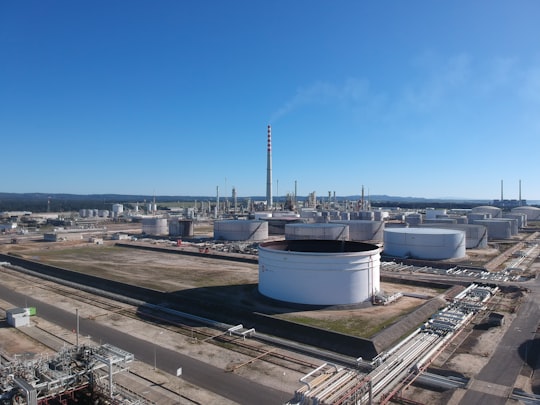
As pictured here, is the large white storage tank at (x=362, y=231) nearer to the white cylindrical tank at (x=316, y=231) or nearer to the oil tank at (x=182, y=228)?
the white cylindrical tank at (x=316, y=231)

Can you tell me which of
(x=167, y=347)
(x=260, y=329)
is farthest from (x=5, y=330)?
(x=260, y=329)

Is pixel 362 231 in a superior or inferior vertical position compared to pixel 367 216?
inferior

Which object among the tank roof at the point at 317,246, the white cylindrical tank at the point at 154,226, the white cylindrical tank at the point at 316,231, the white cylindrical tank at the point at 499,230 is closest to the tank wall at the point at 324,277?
the tank roof at the point at 317,246

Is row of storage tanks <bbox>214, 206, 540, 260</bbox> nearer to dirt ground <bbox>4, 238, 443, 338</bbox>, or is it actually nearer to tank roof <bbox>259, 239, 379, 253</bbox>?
dirt ground <bbox>4, 238, 443, 338</bbox>

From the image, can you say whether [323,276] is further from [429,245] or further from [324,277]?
[429,245]

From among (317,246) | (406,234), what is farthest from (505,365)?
(406,234)
